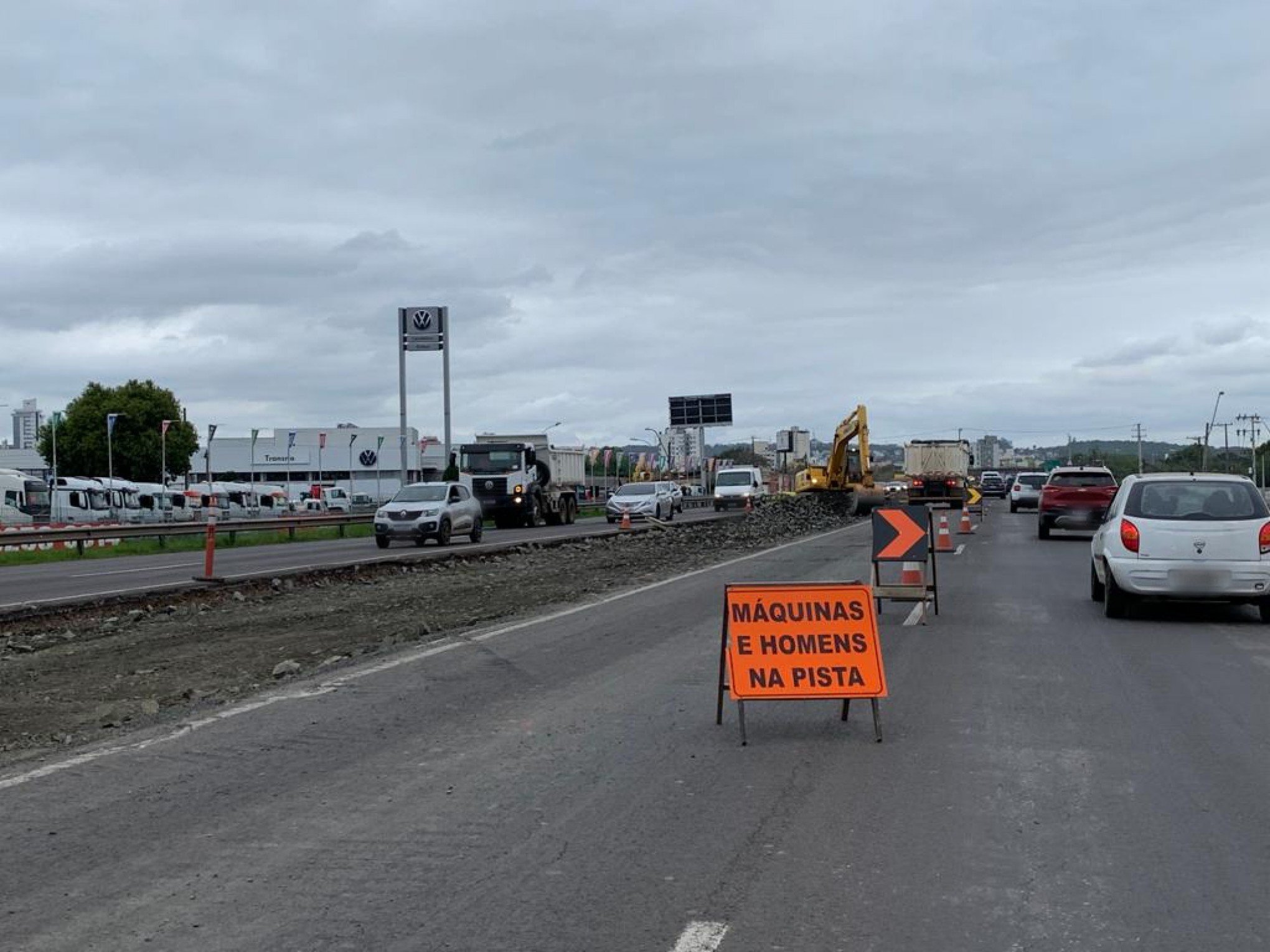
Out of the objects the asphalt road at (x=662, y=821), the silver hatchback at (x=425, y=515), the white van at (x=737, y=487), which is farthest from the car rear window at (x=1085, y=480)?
the white van at (x=737, y=487)

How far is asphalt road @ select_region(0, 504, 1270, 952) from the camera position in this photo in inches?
202

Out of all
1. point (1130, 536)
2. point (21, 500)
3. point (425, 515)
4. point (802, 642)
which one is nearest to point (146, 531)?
point (425, 515)

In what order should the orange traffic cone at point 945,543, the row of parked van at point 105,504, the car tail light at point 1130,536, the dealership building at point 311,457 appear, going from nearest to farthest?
the car tail light at point 1130,536 < the orange traffic cone at point 945,543 < the row of parked van at point 105,504 < the dealership building at point 311,457

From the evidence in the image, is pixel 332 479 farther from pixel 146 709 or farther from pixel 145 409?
pixel 146 709

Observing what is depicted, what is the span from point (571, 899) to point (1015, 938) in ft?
5.60

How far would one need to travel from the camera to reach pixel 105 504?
58.9 meters

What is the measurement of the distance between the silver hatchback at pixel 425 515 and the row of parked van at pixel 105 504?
360 inches

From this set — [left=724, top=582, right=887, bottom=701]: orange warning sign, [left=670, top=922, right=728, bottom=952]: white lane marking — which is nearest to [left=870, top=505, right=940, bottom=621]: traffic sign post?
[left=724, top=582, right=887, bottom=701]: orange warning sign

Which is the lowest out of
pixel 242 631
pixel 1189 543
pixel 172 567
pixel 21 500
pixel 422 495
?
pixel 172 567

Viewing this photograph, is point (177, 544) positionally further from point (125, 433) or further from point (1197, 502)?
point (125, 433)

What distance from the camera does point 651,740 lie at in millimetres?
8586

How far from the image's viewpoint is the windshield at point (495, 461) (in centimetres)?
4788

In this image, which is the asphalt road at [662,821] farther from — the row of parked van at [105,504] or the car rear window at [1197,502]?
the row of parked van at [105,504]

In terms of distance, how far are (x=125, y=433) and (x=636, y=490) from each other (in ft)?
193
